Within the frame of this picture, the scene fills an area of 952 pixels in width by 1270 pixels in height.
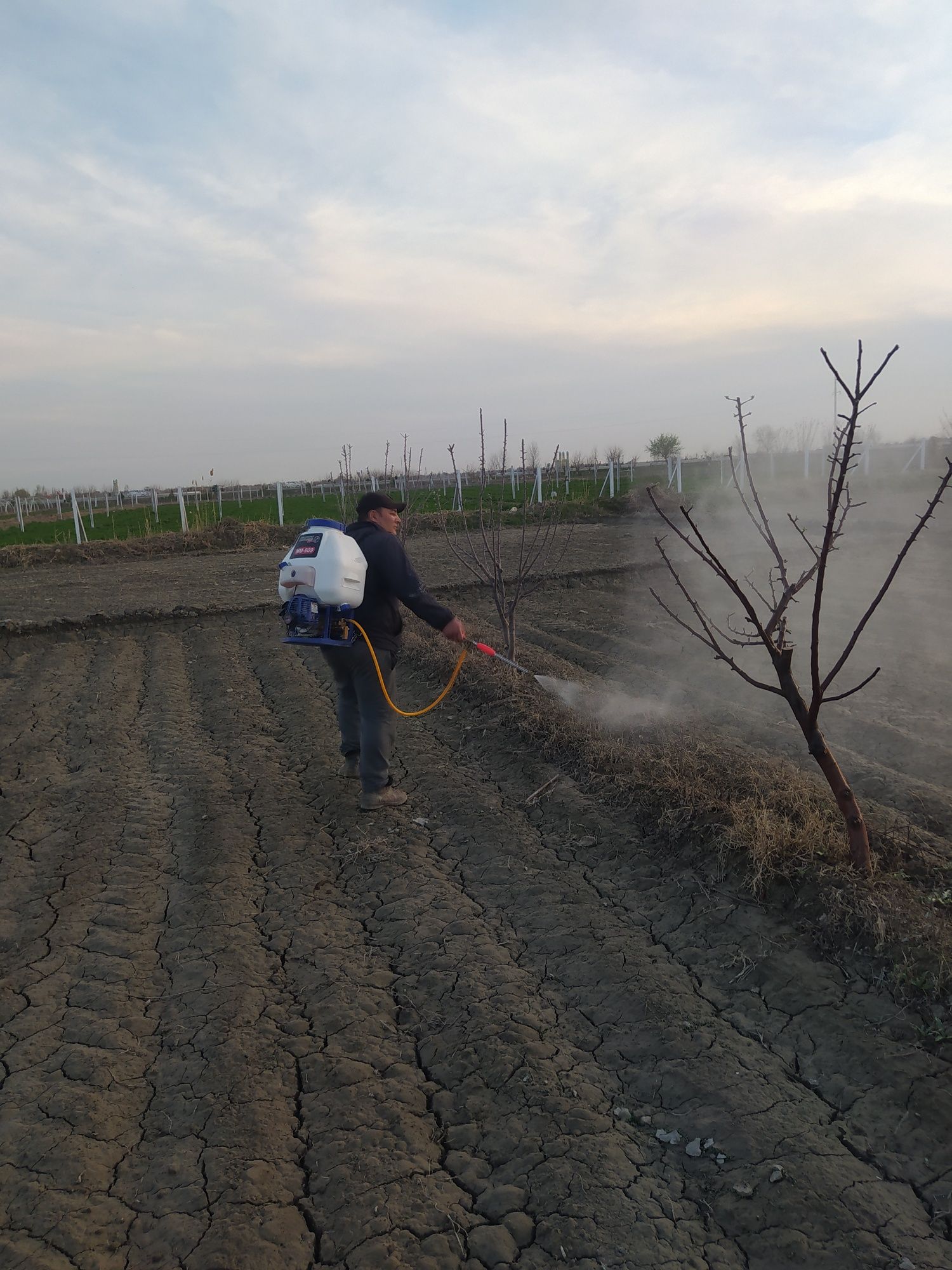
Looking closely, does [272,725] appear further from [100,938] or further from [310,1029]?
[310,1029]

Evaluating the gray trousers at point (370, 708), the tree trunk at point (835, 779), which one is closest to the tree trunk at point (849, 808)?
the tree trunk at point (835, 779)

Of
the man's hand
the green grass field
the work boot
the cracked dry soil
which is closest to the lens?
the cracked dry soil

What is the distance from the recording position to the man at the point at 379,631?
484 cm

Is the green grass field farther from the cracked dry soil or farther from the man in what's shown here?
the cracked dry soil

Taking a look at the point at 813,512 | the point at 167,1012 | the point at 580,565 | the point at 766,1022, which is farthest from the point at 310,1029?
the point at 813,512

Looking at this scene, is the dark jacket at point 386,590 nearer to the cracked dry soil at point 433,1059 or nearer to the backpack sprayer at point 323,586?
the backpack sprayer at point 323,586

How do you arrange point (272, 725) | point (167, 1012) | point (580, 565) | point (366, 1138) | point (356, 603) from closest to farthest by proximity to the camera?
point (366, 1138)
point (167, 1012)
point (356, 603)
point (272, 725)
point (580, 565)

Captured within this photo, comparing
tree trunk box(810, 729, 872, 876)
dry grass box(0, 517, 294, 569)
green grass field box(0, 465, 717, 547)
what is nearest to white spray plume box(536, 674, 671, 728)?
tree trunk box(810, 729, 872, 876)

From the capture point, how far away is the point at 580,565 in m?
13.9

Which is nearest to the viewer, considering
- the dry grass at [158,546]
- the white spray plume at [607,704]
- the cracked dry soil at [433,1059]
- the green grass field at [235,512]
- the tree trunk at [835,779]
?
the cracked dry soil at [433,1059]

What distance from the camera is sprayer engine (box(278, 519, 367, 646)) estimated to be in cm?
460

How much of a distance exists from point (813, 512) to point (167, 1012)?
19.6 meters

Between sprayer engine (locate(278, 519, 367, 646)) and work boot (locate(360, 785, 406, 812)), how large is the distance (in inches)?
36.8

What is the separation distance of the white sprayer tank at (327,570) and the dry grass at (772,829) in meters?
1.75
